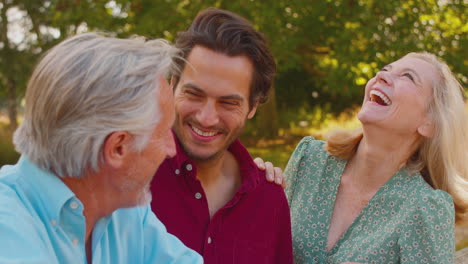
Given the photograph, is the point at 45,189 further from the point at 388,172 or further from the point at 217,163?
the point at 388,172

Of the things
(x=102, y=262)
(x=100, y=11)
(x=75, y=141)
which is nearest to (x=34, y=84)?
(x=75, y=141)

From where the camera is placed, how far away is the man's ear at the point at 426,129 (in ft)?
8.76

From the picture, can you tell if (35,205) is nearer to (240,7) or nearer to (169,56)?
(169,56)

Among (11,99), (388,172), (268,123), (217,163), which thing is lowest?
(11,99)

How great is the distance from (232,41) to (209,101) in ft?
0.94

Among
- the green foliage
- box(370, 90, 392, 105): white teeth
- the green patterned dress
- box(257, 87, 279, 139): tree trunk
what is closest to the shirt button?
the green patterned dress

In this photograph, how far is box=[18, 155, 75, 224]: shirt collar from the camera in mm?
1357

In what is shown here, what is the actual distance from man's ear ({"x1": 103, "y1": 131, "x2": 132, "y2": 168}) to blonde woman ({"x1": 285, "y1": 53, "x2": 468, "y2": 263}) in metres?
1.47

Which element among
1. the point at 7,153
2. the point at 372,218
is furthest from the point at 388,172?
the point at 7,153

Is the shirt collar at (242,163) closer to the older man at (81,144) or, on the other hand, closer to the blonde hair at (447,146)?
the older man at (81,144)

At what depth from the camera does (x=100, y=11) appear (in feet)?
31.8

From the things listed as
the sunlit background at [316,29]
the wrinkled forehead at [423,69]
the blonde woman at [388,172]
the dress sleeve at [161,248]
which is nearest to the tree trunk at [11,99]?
the sunlit background at [316,29]

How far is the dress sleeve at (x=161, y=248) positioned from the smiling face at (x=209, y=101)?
0.53 meters

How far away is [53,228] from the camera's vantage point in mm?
1371
